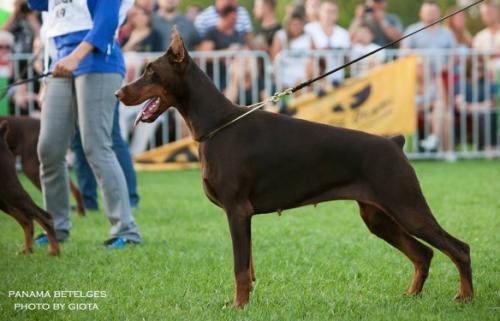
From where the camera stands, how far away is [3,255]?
235 inches

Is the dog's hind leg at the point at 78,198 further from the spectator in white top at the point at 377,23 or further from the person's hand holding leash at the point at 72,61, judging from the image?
the spectator in white top at the point at 377,23

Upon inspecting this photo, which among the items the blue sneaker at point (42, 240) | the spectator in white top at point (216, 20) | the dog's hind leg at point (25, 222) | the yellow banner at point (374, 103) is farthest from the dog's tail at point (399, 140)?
the spectator in white top at point (216, 20)

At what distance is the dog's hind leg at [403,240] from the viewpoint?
4.55 meters

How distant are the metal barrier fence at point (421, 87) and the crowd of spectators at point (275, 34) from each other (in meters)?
0.03

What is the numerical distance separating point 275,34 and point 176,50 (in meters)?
8.86

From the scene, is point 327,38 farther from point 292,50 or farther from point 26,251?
point 26,251

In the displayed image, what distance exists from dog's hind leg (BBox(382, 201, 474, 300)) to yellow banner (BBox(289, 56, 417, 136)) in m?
7.76

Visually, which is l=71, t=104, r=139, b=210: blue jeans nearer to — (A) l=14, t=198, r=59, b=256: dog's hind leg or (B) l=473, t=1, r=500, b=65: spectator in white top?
(A) l=14, t=198, r=59, b=256: dog's hind leg

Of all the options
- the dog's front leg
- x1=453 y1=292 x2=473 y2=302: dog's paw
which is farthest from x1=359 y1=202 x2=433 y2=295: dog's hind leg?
the dog's front leg

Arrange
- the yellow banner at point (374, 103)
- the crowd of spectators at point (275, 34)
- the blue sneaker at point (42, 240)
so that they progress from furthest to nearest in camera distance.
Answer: the crowd of spectators at point (275, 34), the yellow banner at point (374, 103), the blue sneaker at point (42, 240)

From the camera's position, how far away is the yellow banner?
12000 mm

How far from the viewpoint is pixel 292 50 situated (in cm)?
1280

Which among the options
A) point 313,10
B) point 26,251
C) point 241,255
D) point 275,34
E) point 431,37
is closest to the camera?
point 241,255

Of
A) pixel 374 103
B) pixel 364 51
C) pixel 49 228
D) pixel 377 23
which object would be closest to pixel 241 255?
pixel 49 228
